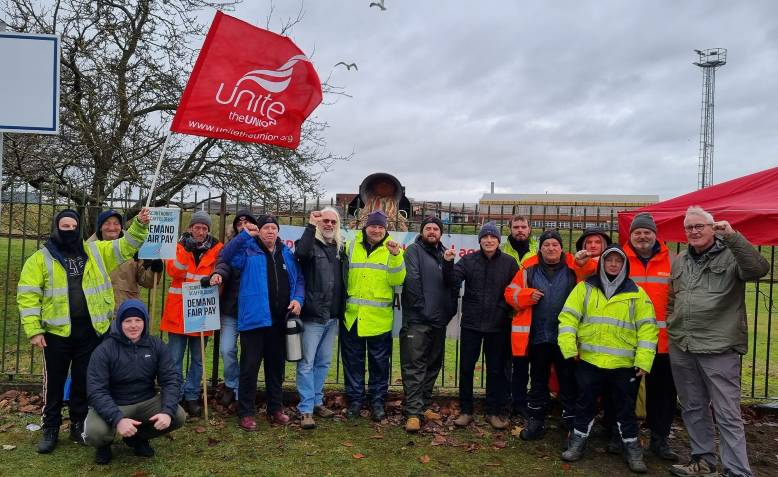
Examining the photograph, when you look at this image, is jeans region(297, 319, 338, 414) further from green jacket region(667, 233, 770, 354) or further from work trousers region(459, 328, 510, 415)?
green jacket region(667, 233, 770, 354)

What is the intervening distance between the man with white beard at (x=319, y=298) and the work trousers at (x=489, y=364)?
1278mm

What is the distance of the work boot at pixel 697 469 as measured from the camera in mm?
4082

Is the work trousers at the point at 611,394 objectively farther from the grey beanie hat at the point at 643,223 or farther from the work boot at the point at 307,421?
the work boot at the point at 307,421

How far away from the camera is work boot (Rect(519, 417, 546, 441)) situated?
15.8 feet

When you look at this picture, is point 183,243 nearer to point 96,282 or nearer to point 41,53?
point 96,282

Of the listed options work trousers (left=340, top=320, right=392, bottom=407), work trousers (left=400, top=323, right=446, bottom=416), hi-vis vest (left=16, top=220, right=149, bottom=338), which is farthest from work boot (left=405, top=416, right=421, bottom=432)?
hi-vis vest (left=16, top=220, right=149, bottom=338)

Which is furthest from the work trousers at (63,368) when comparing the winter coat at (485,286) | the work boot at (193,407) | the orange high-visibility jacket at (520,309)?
the orange high-visibility jacket at (520,309)

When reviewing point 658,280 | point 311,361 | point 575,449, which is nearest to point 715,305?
point 658,280

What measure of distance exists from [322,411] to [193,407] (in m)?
1.25

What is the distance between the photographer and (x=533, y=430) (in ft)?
15.8

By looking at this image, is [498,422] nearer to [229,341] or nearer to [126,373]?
[229,341]

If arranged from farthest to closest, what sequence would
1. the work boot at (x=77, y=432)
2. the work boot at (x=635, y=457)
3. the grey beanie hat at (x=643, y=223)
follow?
the grey beanie hat at (x=643, y=223) < the work boot at (x=77, y=432) < the work boot at (x=635, y=457)

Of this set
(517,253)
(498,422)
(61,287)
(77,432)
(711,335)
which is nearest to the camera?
(711,335)

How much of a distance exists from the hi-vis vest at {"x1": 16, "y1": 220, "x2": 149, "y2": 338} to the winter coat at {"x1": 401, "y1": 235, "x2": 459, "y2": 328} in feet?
7.83
